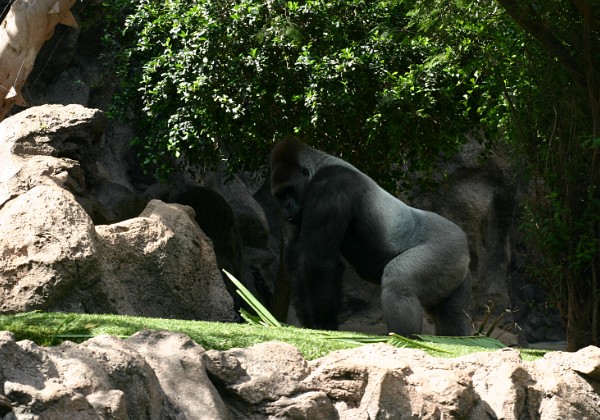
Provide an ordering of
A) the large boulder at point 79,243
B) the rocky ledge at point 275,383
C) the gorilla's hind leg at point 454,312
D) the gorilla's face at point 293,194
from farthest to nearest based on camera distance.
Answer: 1. the gorilla's face at point 293,194
2. the gorilla's hind leg at point 454,312
3. the large boulder at point 79,243
4. the rocky ledge at point 275,383

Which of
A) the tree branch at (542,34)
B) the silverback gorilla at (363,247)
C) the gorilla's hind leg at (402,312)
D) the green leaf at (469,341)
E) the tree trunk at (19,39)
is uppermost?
the tree branch at (542,34)

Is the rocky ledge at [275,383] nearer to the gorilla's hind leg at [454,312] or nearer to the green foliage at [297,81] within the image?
the gorilla's hind leg at [454,312]

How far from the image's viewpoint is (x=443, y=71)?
792 centimetres

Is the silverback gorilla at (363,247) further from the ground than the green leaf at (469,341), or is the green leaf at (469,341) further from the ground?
the silverback gorilla at (363,247)

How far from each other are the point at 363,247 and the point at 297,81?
2573mm

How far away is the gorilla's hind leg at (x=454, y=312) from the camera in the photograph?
6168 millimetres

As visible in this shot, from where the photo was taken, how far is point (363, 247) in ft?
20.4

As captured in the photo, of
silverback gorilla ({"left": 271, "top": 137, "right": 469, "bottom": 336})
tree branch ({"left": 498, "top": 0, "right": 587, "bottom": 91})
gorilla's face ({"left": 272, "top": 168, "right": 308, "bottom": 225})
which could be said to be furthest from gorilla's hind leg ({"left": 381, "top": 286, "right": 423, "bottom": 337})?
tree branch ({"left": 498, "top": 0, "right": 587, "bottom": 91})

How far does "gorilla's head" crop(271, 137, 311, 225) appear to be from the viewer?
251 inches

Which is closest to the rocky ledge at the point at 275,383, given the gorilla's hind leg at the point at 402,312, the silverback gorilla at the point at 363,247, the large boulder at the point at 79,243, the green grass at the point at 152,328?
the green grass at the point at 152,328

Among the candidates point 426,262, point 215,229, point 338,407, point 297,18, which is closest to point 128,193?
point 215,229

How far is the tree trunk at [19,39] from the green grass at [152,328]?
3.71 metres

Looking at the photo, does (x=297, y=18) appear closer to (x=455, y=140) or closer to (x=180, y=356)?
(x=455, y=140)

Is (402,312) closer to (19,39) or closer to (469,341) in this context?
(469,341)
